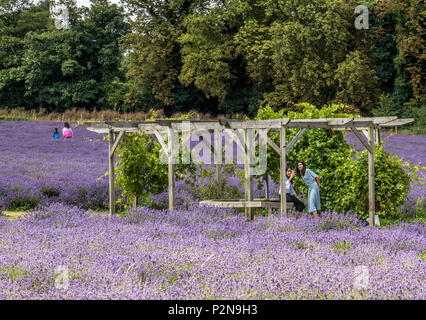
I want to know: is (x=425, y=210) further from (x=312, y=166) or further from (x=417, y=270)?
(x=417, y=270)

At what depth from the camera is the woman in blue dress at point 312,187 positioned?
9.86 meters

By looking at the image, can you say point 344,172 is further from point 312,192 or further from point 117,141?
point 117,141

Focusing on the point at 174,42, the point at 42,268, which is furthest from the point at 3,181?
the point at 174,42

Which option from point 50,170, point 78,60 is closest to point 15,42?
point 78,60

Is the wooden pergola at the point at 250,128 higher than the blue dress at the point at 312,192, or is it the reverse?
the wooden pergola at the point at 250,128

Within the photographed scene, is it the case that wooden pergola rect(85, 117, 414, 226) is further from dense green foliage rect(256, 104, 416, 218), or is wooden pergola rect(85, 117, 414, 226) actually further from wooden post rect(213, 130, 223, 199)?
dense green foliage rect(256, 104, 416, 218)

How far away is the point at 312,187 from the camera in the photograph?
994 cm

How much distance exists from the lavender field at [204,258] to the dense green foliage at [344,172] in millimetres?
1116

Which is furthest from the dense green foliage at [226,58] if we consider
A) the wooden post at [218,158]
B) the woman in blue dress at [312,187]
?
the woman in blue dress at [312,187]

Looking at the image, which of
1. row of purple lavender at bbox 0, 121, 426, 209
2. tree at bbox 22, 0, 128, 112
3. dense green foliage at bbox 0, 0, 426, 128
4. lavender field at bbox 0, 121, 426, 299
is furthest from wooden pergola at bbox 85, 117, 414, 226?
tree at bbox 22, 0, 128, 112

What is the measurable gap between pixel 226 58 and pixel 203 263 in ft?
115

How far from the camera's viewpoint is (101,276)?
4.19m

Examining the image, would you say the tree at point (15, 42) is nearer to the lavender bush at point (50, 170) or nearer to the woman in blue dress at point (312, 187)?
the lavender bush at point (50, 170)

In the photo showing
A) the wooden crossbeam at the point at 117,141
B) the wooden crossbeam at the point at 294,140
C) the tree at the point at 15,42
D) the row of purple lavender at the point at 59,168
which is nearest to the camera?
the wooden crossbeam at the point at 294,140
